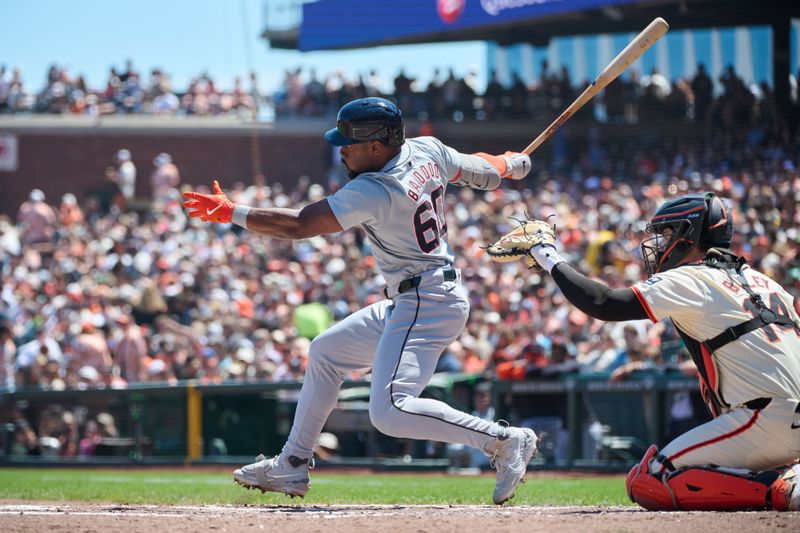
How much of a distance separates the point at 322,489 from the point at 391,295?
282cm

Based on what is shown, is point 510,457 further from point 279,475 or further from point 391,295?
point 279,475

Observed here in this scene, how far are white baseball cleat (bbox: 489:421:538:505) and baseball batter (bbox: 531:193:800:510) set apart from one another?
0.54 meters

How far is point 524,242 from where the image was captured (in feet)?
15.9

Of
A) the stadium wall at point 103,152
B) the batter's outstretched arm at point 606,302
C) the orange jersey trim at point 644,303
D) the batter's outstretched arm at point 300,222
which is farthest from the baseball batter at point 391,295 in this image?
the stadium wall at point 103,152

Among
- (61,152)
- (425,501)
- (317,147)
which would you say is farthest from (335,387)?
(61,152)

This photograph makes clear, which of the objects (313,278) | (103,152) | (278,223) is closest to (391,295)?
(278,223)

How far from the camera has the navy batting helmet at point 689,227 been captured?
15.4 feet

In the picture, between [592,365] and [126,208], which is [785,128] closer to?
[592,365]

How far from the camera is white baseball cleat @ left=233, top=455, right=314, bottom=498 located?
204 inches

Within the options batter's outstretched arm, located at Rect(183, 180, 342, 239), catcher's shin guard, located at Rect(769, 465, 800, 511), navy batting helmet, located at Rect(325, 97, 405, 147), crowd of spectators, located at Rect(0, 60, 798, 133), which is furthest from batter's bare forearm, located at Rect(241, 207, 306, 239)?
crowd of spectators, located at Rect(0, 60, 798, 133)

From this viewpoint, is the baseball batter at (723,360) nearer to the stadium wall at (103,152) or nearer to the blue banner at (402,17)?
the blue banner at (402,17)

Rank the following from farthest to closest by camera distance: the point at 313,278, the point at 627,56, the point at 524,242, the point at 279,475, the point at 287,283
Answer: the point at 287,283 → the point at 313,278 → the point at 627,56 → the point at 279,475 → the point at 524,242

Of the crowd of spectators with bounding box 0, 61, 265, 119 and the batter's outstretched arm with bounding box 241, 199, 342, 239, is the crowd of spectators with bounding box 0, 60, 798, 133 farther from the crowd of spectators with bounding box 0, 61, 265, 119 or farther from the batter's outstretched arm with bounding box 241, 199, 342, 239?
the batter's outstretched arm with bounding box 241, 199, 342, 239

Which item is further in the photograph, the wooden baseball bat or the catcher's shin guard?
A: the wooden baseball bat
